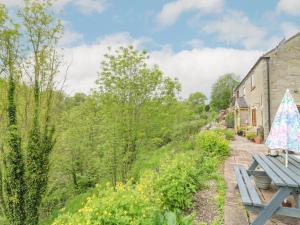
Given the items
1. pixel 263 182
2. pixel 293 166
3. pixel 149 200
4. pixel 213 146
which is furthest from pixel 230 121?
pixel 149 200

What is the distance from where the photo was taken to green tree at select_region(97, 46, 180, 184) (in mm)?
12125

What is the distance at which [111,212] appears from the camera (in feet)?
9.23

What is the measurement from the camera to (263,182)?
5199 millimetres

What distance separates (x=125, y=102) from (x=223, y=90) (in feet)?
132

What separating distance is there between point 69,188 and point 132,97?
27.3ft

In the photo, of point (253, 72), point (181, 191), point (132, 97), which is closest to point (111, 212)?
point (181, 191)

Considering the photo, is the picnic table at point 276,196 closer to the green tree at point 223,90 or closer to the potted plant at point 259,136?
the potted plant at point 259,136

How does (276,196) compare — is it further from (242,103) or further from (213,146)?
(242,103)

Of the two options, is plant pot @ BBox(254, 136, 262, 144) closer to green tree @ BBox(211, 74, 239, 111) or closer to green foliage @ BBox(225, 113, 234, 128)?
green foliage @ BBox(225, 113, 234, 128)

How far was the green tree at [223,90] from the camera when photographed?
47000 mm

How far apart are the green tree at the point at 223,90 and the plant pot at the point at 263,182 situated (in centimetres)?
4130

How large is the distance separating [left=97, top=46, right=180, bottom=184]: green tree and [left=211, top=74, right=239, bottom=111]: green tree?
34751 mm

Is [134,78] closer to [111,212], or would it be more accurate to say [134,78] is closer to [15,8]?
[15,8]

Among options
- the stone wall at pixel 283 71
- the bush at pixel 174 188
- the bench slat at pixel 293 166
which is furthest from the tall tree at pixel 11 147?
the stone wall at pixel 283 71
